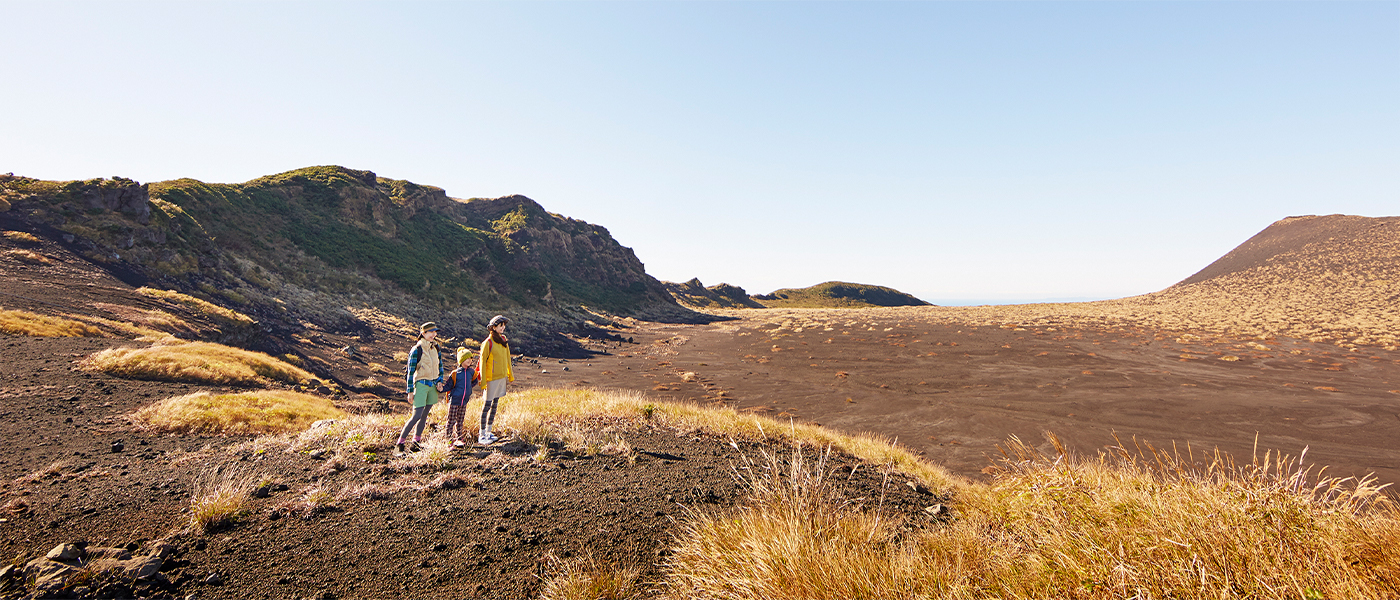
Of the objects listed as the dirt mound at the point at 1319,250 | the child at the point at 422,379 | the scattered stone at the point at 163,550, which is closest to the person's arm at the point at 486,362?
the child at the point at 422,379

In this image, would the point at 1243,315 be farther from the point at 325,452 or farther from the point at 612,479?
the point at 325,452

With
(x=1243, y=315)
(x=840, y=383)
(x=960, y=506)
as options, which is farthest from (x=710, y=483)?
(x=1243, y=315)

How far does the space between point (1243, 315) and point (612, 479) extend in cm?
6311

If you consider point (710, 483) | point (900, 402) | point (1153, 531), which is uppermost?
point (1153, 531)

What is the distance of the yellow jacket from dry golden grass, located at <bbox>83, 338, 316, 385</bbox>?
11.1 m

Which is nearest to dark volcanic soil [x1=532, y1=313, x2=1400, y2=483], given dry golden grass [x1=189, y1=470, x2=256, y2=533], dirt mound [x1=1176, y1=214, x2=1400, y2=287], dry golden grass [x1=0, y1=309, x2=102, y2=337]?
dry golden grass [x1=189, y1=470, x2=256, y2=533]

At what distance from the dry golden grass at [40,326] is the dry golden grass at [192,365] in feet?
6.17

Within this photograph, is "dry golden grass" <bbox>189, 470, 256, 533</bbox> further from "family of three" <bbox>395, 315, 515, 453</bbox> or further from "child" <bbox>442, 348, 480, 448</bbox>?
"child" <bbox>442, 348, 480, 448</bbox>

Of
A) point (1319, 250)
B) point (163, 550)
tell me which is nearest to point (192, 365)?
point (163, 550)

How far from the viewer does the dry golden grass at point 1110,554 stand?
7.60 ft

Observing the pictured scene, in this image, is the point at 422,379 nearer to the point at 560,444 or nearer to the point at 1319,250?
the point at 560,444

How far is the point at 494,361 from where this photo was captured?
7.91 metres

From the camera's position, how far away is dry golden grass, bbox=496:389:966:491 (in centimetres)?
833

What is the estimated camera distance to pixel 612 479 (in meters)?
6.07
